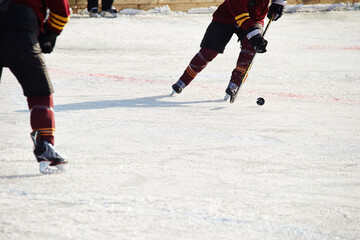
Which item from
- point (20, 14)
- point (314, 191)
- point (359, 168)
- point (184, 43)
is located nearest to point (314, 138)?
point (359, 168)

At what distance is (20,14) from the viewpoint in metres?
3.56

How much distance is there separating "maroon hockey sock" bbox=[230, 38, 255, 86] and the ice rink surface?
10.1 inches

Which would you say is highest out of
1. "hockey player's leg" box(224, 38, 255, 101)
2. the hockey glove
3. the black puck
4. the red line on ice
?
the hockey glove

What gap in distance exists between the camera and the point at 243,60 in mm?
6164

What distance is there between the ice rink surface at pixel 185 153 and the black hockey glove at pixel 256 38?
0.59 meters

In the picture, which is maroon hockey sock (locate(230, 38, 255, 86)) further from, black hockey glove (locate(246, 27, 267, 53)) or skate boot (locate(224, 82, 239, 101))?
A: black hockey glove (locate(246, 27, 267, 53))

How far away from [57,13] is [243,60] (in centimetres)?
276

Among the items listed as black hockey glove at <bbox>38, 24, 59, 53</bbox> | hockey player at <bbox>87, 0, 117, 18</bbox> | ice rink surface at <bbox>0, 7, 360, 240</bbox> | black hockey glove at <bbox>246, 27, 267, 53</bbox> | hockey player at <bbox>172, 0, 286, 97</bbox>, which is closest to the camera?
ice rink surface at <bbox>0, 7, 360, 240</bbox>

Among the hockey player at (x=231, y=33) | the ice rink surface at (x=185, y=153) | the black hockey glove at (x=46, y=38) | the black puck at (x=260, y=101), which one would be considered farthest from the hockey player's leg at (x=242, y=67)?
the black hockey glove at (x=46, y=38)

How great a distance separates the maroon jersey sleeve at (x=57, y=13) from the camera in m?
3.69

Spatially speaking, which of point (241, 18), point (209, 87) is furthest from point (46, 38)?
point (209, 87)

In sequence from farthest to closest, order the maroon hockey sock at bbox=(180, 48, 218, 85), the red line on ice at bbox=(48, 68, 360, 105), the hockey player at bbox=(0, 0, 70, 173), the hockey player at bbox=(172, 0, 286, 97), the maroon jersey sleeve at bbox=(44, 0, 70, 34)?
the red line on ice at bbox=(48, 68, 360, 105), the maroon hockey sock at bbox=(180, 48, 218, 85), the hockey player at bbox=(172, 0, 286, 97), the maroon jersey sleeve at bbox=(44, 0, 70, 34), the hockey player at bbox=(0, 0, 70, 173)

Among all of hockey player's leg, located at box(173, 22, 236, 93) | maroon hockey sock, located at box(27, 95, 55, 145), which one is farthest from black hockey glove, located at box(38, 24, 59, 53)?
hockey player's leg, located at box(173, 22, 236, 93)

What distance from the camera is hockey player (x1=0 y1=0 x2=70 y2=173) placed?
3537mm
